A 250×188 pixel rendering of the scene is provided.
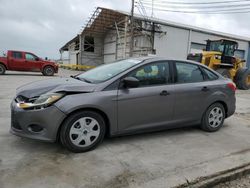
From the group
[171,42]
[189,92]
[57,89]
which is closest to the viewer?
[57,89]

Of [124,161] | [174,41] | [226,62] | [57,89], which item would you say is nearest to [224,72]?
[226,62]

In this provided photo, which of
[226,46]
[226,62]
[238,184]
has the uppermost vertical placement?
[226,46]

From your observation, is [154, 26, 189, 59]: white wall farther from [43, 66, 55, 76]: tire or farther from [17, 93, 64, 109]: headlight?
[17, 93, 64, 109]: headlight

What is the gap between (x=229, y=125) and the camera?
189 inches

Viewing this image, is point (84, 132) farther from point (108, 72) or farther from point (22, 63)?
point (22, 63)

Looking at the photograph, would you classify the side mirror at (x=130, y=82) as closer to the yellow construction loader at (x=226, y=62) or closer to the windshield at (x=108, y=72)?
the windshield at (x=108, y=72)

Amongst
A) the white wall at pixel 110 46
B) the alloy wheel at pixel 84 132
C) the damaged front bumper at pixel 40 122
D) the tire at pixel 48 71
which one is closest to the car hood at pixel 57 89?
the damaged front bumper at pixel 40 122

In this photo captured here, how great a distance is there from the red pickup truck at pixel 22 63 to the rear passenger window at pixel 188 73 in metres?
12.9

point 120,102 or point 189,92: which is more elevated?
point 189,92

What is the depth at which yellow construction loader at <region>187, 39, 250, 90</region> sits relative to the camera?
12047 mm

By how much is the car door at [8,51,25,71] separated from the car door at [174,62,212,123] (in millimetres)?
13012

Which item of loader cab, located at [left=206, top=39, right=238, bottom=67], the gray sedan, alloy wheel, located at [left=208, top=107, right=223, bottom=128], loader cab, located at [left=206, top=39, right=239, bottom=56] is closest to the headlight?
the gray sedan

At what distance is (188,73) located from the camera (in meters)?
3.96

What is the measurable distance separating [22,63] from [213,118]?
43.8ft
